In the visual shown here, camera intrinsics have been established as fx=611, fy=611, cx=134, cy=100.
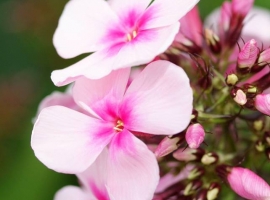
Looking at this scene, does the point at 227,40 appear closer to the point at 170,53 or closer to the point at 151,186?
the point at 170,53

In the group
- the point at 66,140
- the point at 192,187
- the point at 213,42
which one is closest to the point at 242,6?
the point at 213,42

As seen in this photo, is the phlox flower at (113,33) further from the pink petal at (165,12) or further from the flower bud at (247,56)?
the flower bud at (247,56)

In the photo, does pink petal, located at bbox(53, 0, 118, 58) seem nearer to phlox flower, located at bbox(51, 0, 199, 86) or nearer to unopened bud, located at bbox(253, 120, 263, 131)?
phlox flower, located at bbox(51, 0, 199, 86)

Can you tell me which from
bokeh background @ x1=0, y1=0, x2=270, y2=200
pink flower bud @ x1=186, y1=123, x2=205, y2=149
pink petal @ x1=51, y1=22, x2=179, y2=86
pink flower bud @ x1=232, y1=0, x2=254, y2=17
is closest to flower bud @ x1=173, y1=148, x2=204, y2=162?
pink flower bud @ x1=186, y1=123, x2=205, y2=149

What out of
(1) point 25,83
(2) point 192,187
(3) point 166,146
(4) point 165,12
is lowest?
(1) point 25,83

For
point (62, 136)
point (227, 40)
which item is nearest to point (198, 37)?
point (227, 40)

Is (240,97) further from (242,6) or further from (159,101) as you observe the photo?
(242,6)
